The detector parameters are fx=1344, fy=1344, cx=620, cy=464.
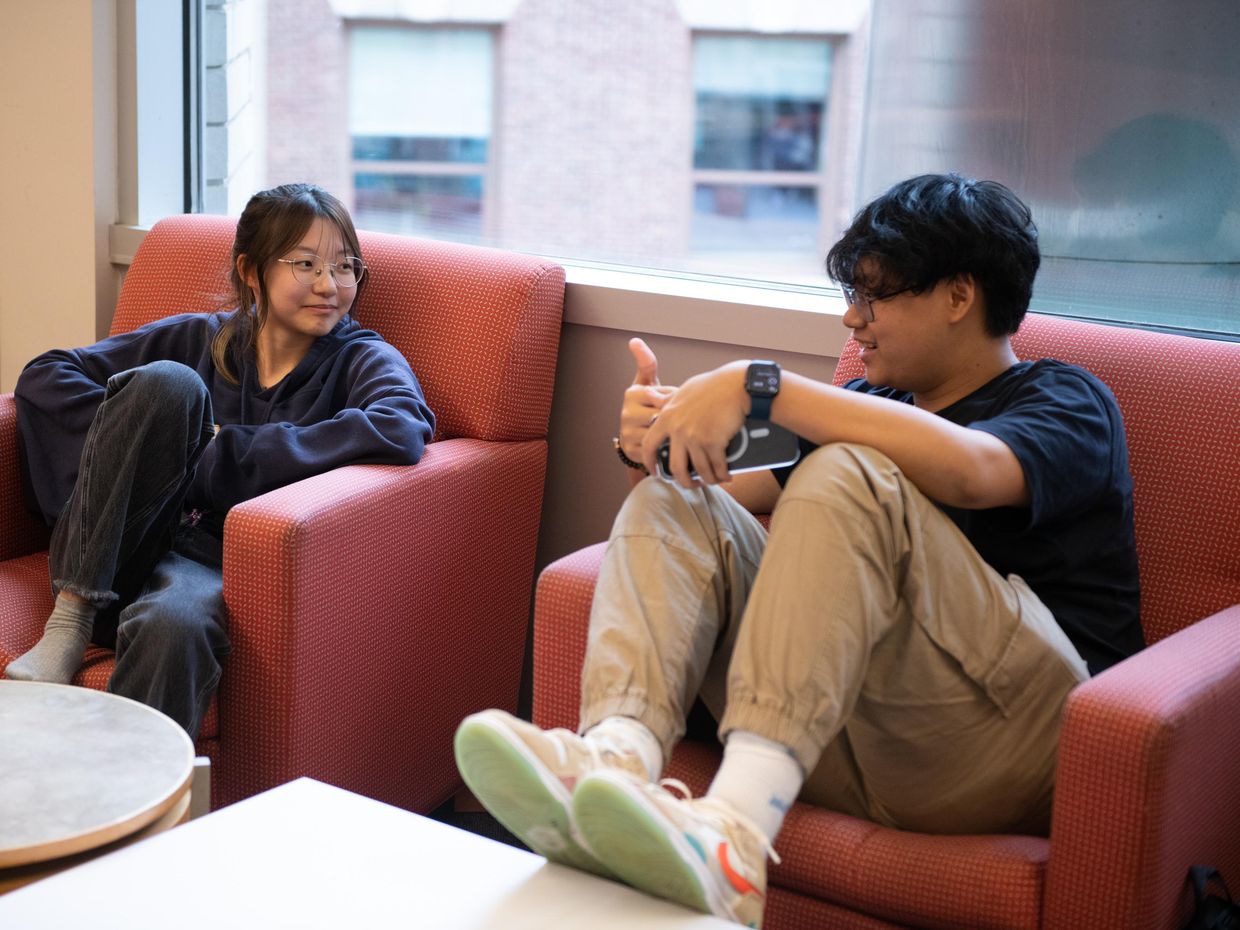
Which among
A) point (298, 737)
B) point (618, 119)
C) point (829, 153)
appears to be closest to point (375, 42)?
point (618, 119)

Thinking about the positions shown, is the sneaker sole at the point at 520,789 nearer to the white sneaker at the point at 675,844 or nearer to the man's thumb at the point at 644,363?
the white sneaker at the point at 675,844

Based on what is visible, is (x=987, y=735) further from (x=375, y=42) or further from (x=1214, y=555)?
(x=375, y=42)

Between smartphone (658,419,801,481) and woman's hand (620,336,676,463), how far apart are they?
73 millimetres

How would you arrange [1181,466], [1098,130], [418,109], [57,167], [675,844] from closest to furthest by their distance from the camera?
[675,844], [1181,466], [1098,130], [57,167], [418,109]

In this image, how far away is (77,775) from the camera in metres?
1.33

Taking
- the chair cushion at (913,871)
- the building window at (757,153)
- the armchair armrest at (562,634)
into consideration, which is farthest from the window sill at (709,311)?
the building window at (757,153)

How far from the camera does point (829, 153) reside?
10.4m

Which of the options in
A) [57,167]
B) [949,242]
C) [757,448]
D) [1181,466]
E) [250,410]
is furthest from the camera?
[57,167]

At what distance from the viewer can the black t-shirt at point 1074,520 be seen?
59.6 inches

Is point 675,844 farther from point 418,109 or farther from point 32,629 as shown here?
point 418,109

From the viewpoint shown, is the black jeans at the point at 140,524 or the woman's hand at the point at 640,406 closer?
the woman's hand at the point at 640,406

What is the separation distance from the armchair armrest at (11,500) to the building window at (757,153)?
24.3 ft

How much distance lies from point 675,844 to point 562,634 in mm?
502

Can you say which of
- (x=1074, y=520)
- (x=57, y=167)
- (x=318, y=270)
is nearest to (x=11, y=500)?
(x=318, y=270)
